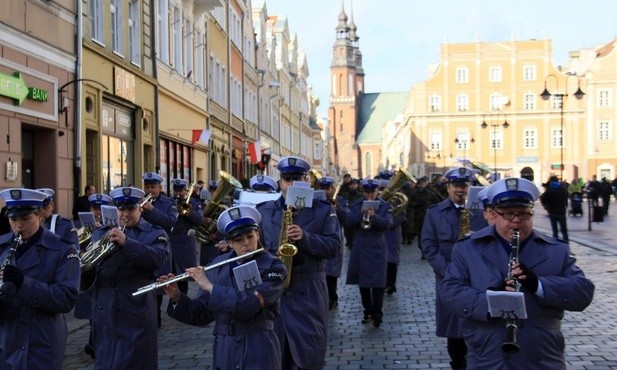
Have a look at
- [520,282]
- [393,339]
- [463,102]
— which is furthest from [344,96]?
[520,282]

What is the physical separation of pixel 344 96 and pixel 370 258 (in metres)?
136

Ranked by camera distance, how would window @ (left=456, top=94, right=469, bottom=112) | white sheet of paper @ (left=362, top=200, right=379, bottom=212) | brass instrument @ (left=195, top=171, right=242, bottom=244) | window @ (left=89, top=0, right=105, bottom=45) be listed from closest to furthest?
white sheet of paper @ (left=362, top=200, right=379, bottom=212)
brass instrument @ (left=195, top=171, right=242, bottom=244)
window @ (left=89, top=0, right=105, bottom=45)
window @ (left=456, top=94, right=469, bottom=112)

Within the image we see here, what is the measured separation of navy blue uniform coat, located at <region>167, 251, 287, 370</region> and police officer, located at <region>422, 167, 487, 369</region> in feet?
8.87

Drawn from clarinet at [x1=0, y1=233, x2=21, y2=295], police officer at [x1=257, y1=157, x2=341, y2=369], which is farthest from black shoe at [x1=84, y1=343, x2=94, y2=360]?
clarinet at [x1=0, y1=233, x2=21, y2=295]

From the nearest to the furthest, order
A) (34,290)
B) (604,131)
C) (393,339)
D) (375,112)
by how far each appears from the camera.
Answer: (34,290)
(393,339)
(604,131)
(375,112)

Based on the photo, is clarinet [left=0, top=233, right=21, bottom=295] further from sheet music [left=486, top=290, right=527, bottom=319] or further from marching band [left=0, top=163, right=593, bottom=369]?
sheet music [left=486, top=290, right=527, bottom=319]

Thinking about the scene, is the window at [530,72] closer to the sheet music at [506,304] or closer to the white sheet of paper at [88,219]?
the white sheet of paper at [88,219]

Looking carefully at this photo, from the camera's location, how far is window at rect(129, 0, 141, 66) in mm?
22266

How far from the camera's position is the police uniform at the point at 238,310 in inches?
207

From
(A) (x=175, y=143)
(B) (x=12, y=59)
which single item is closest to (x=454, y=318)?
(B) (x=12, y=59)

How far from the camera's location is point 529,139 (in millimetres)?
83000

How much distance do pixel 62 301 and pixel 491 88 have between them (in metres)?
81.0

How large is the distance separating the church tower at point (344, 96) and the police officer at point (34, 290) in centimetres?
13593

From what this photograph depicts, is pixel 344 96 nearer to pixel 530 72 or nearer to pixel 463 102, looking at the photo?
pixel 463 102
